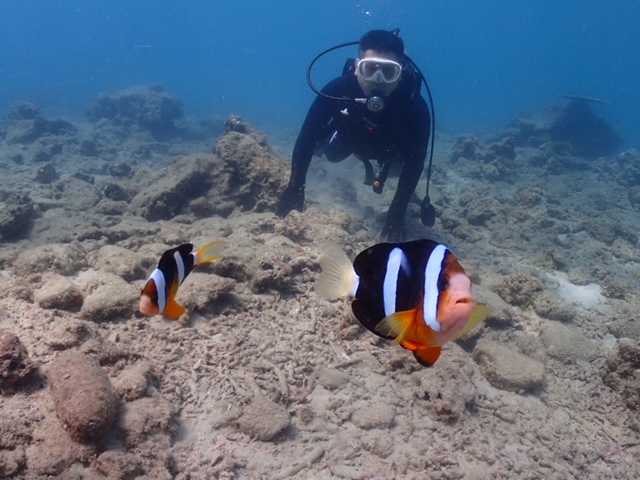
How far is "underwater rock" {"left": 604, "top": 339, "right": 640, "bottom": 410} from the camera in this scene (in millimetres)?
3854

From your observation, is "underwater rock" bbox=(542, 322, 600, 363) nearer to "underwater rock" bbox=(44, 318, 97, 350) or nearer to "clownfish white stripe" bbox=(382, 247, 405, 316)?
"clownfish white stripe" bbox=(382, 247, 405, 316)

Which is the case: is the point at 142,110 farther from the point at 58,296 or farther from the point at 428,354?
the point at 428,354

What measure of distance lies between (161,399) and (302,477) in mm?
1143

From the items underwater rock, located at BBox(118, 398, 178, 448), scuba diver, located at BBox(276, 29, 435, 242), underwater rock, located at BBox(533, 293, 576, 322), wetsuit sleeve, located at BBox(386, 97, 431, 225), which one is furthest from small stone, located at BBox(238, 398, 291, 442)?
wetsuit sleeve, located at BBox(386, 97, 431, 225)

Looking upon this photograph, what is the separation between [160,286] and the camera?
219 centimetres

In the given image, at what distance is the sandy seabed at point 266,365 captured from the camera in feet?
8.80

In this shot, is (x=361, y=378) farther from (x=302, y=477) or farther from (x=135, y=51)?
(x=135, y=51)

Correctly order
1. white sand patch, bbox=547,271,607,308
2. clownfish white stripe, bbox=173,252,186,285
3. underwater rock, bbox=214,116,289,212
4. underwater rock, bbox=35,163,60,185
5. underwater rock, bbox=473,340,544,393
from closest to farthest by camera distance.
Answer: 1. clownfish white stripe, bbox=173,252,186,285
2. underwater rock, bbox=473,340,544,393
3. white sand patch, bbox=547,271,607,308
4. underwater rock, bbox=214,116,289,212
5. underwater rock, bbox=35,163,60,185

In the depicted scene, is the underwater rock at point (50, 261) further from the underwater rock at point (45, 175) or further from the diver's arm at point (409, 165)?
the underwater rock at point (45, 175)

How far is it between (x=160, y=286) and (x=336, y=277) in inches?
42.6

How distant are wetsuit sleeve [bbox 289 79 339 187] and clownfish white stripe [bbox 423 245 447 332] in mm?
5510

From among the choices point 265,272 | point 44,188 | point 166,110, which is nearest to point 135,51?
point 166,110

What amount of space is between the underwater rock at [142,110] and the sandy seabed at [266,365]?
13.6 metres

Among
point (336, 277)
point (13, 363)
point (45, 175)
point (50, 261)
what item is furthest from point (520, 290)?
point (45, 175)
